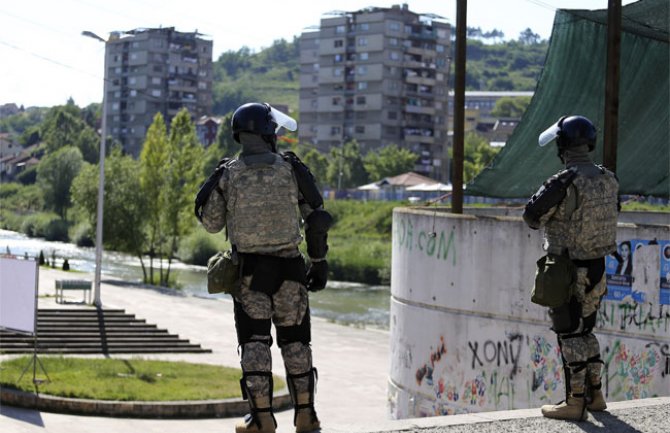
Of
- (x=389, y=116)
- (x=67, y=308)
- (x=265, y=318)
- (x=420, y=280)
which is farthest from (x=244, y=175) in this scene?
(x=389, y=116)

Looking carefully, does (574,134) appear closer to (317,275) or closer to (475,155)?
(317,275)

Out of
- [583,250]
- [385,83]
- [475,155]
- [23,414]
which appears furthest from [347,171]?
[583,250]

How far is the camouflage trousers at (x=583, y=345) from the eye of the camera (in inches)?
292

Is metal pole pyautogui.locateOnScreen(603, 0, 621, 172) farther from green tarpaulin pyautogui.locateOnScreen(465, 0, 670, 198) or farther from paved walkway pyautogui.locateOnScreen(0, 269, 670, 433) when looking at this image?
paved walkway pyautogui.locateOnScreen(0, 269, 670, 433)

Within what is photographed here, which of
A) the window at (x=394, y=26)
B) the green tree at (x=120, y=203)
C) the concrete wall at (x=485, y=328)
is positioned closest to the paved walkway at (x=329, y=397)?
the concrete wall at (x=485, y=328)

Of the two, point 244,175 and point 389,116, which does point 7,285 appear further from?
point 389,116

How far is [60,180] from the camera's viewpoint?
294ft

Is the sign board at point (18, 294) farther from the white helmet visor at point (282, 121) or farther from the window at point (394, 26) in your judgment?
the window at point (394, 26)

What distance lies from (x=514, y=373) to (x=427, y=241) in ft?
8.45

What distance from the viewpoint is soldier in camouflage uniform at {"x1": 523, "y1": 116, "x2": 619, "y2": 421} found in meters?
7.41

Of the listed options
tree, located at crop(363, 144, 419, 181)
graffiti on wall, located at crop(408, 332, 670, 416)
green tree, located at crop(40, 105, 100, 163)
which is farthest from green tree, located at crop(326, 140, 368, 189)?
graffiti on wall, located at crop(408, 332, 670, 416)

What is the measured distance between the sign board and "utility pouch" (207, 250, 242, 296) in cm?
1544

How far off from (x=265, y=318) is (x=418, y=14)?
5187 inches

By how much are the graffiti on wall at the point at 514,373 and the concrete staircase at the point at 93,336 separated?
1418cm
